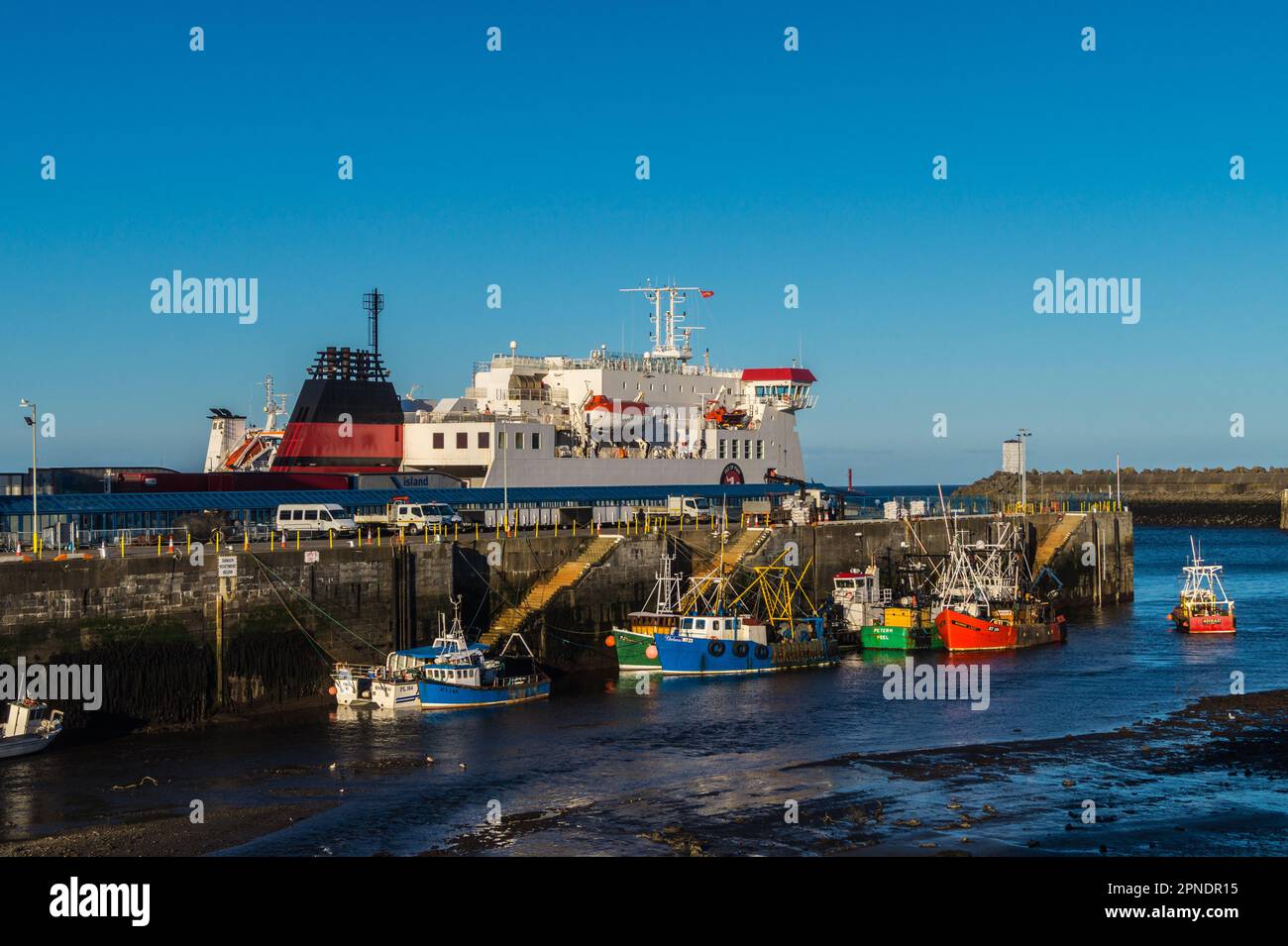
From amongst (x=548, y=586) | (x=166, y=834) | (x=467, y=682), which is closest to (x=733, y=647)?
(x=548, y=586)

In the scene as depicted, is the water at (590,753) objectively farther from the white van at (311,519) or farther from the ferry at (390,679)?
the white van at (311,519)

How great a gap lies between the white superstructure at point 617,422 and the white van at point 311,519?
12.9 meters

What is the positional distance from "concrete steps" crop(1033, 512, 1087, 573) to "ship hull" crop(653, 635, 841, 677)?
33485 millimetres

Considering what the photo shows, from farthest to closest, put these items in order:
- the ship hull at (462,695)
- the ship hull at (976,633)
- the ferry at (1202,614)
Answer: the ferry at (1202,614) → the ship hull at (976,633) → the ship hull at (462,695)

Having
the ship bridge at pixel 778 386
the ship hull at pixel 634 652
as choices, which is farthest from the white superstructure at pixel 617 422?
the ship hull at pixel 634 652

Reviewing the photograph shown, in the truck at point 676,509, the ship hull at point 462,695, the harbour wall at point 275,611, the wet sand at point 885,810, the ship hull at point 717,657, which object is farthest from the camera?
the truck at point 676,509

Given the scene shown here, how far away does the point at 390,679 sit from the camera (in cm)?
4900

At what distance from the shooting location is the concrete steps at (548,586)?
189 ft

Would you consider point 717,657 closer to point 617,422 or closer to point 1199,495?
point 617,422

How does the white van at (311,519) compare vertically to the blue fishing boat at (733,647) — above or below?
above

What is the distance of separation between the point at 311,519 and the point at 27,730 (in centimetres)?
2002

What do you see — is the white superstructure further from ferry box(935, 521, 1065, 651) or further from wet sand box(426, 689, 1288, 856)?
wet sand box(426, 689, 1288, 856)
